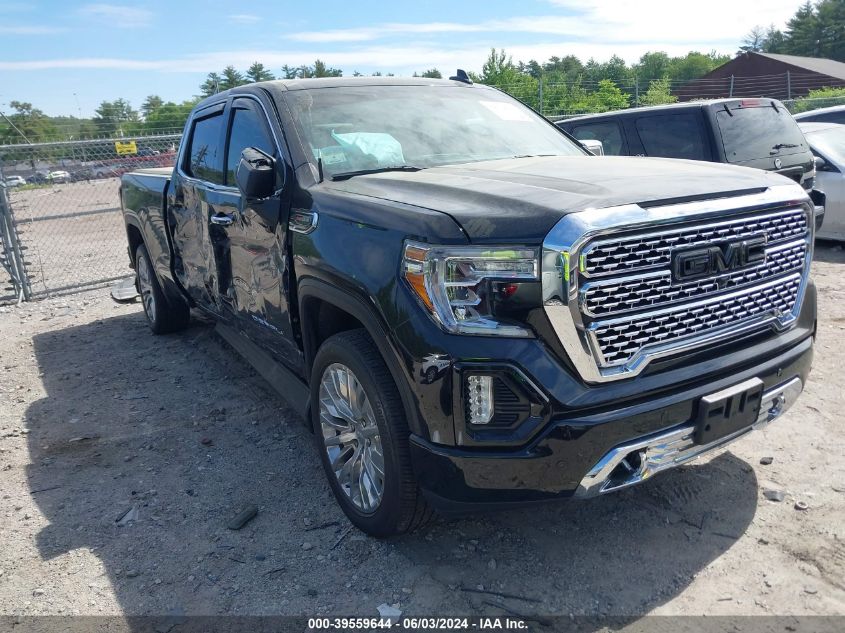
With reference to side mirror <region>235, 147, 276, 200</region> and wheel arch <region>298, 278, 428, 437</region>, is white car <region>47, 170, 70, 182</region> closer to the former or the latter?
side mirror <region>235, 147, 276, 200</region>

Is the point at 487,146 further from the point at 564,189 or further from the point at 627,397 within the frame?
the point at 627,397

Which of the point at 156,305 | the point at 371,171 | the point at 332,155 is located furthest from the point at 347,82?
the point at 156,305

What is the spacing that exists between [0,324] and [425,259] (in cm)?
719

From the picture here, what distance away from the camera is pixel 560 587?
274 cm

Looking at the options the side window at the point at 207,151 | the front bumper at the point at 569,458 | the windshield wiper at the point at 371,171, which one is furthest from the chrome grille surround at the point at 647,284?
the side window at the point at 207,151

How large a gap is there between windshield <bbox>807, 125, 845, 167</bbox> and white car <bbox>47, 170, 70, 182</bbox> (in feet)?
34.9

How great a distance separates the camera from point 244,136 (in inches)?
160

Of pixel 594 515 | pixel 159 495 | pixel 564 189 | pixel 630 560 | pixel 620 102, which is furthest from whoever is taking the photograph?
pixel 620 102

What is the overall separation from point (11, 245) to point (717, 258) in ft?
28.3

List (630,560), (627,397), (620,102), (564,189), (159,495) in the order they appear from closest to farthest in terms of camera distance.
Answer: (627,397) → (564,189) → (630,560) → (159,495) → (620,102)

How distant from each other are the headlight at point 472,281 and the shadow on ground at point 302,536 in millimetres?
735

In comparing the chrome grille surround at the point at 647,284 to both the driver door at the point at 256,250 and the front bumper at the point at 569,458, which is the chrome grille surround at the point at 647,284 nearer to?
the front bumper at the point at 569,458

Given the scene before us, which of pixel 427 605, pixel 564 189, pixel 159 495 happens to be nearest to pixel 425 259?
pixel 564 189

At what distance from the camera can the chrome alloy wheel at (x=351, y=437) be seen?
293 centimetres
